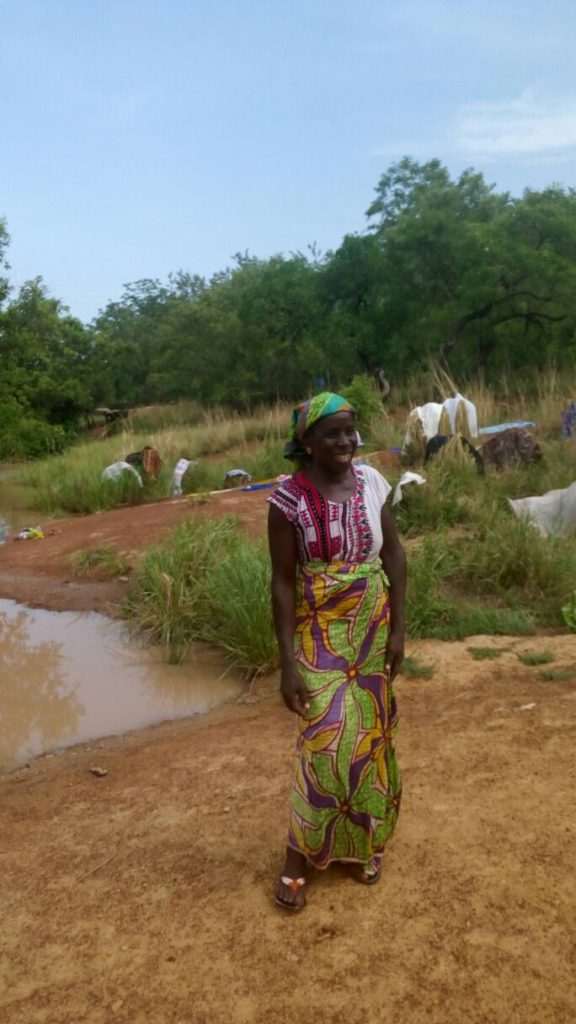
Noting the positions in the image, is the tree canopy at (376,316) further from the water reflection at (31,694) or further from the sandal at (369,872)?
the sandal at (369,872)

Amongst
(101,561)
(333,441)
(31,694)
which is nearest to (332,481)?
(333,441)

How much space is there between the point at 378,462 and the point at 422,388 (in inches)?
334

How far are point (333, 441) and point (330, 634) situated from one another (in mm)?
543

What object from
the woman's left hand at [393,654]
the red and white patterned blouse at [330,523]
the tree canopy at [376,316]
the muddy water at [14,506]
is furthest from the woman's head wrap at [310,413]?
the tree canopy at [376,316]

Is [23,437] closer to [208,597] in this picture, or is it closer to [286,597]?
[208,597]

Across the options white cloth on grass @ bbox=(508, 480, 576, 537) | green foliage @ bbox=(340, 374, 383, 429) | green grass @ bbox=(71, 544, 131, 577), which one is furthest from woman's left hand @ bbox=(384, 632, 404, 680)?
green foliage @ bbox=(340, 374, 383, 429)

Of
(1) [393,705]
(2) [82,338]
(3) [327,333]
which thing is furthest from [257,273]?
(1) [393,705]

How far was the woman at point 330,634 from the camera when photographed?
249 cm

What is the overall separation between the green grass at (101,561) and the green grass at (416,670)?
11.1 feet

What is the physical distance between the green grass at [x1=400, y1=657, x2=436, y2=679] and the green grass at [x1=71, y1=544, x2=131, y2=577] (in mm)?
3386

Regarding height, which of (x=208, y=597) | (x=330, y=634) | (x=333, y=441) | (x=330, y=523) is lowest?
(x=208, y=597)

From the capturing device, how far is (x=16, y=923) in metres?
2.64

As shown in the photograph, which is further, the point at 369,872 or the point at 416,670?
the point at 416,670

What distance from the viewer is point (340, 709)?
2.49 m
